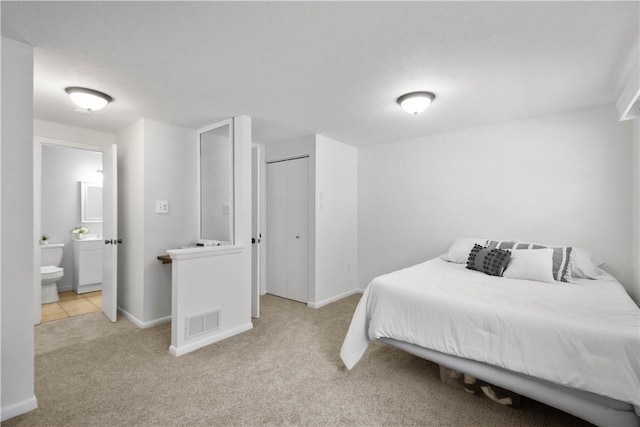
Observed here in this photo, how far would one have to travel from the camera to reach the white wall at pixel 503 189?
8.98ft

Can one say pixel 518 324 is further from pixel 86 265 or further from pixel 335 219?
pixel 86 265

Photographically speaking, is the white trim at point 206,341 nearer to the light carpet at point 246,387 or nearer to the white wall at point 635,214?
the light carpet at point 246,387

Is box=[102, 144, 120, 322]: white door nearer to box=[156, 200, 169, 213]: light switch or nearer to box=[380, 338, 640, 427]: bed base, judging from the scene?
box=[156, 200, 169, 213]: light switch

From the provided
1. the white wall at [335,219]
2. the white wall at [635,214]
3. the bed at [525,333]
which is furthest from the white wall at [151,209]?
the white wall at [635,214]

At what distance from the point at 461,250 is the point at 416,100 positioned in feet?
5.54

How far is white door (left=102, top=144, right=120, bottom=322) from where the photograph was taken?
3321mm

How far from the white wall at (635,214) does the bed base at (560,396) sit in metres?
1.56

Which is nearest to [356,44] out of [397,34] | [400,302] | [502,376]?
[397,34]

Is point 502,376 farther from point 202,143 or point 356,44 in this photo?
point 202,143

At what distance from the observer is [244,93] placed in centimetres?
254

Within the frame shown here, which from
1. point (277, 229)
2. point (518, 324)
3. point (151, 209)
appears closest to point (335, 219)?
point (277, 229)

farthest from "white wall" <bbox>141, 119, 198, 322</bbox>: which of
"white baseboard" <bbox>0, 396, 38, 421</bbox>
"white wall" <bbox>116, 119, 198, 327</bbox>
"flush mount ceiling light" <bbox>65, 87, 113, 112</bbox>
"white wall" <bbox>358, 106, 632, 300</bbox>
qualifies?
"white wall" <bbox>358, 106, 632, 300</bbox>

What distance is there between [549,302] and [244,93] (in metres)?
2.76

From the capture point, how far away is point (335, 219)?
4.17 meters
